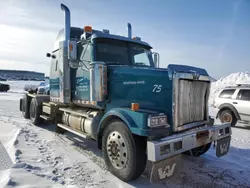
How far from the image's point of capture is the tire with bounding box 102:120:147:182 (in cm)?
346

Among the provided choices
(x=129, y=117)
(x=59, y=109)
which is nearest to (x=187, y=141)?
(x=129, y=117)

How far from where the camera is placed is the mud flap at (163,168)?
310cm

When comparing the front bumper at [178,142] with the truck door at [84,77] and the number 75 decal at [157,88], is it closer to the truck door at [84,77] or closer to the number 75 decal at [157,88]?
the number 75 decal at [157,88]

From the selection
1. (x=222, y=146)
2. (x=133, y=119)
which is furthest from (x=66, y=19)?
(x=222, y=146)

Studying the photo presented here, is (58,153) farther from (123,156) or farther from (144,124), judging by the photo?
(144,124)

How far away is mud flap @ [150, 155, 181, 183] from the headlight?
1.79 ft

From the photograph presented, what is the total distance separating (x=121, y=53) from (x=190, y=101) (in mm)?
2160

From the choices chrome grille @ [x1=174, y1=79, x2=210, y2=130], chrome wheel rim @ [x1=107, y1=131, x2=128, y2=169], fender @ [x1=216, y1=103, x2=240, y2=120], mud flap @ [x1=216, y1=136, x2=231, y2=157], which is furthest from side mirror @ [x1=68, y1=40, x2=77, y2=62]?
fender @ [x1=216, y1=103, x2=240, y2=120]

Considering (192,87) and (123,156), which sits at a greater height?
(192,87)

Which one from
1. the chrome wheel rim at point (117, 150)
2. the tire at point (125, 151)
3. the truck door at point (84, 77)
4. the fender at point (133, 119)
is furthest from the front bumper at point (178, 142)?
the truck door at point (84, 77)

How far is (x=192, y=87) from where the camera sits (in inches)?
157

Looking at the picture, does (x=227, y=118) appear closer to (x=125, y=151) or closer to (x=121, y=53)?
(x=121, y=53)

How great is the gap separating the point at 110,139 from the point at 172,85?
4.86 feet

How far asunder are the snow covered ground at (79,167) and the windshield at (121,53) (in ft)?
7.44
